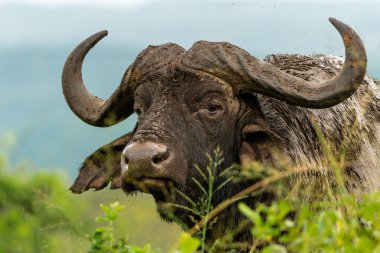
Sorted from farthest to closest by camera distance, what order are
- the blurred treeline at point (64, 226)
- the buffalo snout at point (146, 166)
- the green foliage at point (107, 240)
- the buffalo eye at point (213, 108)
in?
the buffalo eye at point (213, 108) < the buffalo snout at point (146, 166) < the blurred treeline at point (64, 226) < the green foliage at point (107, 240)

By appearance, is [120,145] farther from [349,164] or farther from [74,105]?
[349,164]

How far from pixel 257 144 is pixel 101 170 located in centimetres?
162

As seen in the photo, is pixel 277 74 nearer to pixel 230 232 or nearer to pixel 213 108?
pixel 213 108

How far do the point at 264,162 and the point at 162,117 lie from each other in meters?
0.85

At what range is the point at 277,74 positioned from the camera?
7.70 m

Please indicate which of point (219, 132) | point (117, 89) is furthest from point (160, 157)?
point (117, 89)

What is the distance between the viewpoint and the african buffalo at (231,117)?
712cm

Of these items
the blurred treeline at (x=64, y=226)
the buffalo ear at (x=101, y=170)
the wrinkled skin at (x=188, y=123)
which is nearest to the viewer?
the blurred treeline at (x=64, y=226)

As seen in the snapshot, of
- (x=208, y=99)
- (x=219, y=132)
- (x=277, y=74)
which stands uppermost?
(x=277, y=74)

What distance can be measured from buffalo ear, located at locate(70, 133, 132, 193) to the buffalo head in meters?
0.69

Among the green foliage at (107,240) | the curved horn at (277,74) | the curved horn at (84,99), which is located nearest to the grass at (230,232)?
the green foliage at (107,240)

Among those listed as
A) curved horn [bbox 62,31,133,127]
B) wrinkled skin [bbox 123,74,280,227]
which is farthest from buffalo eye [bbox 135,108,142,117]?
curved horn [bbox 62,31,133,127]

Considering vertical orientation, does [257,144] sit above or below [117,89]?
below

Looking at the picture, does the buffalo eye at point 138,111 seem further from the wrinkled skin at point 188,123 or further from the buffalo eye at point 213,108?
the buffalo eye at point 213,108
